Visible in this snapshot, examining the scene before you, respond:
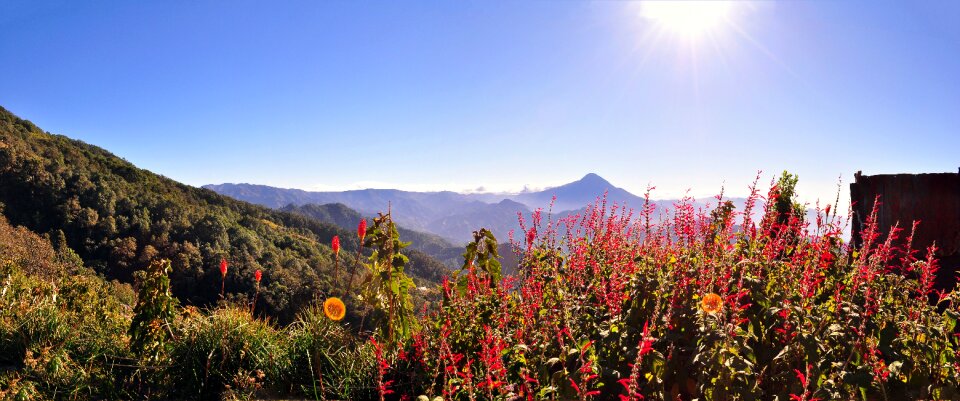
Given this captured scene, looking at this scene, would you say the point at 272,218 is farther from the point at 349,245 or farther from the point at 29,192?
the point at 29,192

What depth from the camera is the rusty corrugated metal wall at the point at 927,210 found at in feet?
15.6

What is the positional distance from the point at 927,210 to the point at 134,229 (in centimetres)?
6972

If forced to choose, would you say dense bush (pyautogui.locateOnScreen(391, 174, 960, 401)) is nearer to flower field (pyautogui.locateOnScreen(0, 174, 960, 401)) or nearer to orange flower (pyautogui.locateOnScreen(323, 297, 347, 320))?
flower field (pyautogui.locateOnScreen(0, 174, 960, 401))

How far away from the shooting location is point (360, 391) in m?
3.78

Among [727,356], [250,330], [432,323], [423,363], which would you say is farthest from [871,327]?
[250,330]

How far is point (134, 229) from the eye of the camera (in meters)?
57.8

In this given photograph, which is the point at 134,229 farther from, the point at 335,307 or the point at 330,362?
the point at 335,307

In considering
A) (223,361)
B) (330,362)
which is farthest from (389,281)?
(223,361)

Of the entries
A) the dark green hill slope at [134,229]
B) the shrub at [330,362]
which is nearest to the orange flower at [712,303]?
the shrub at [330,362]

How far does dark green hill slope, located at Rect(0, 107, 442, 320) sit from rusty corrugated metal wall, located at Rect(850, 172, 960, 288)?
45.3 meters

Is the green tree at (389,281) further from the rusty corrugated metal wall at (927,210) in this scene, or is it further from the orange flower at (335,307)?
the rusty corrugated metal wall at (927,210)

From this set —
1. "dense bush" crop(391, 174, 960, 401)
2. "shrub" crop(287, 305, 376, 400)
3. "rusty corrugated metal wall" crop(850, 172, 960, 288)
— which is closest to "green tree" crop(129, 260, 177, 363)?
"shrub" crop(287, 305, 376, 400)

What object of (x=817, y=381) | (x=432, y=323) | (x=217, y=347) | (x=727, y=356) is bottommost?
(x=217, y=347)

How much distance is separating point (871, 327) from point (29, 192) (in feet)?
A: 247
